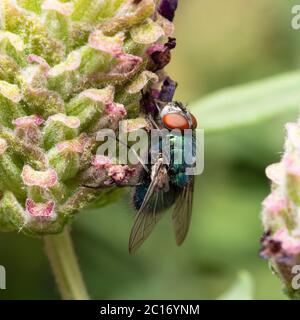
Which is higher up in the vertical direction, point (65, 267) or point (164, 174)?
point (164, 174)

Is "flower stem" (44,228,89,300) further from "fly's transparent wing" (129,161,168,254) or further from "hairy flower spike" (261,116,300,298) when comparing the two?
"hairy flower spike" (261,116,300,298)

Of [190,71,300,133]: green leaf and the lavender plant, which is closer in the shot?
the lavender plant

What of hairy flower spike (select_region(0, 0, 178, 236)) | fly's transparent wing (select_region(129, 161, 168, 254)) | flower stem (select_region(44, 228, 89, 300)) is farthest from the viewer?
flower stem (select_region(44, 228, 89, 300))

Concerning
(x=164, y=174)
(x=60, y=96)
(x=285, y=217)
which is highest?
(x=60, y=96)

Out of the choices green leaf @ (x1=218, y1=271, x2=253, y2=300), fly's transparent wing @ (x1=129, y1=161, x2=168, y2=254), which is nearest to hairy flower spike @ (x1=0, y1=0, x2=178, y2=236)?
fly's transparent wing @ (x1=129, y1=161, x2=168, y2=254)

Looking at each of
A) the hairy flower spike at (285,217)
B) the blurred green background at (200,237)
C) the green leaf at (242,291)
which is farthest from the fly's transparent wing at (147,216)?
the blurred green background at (200,237)

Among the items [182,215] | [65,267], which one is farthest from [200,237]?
[65,267]

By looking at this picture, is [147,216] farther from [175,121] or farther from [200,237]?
[200,237]

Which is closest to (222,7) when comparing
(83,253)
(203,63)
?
(203,63)
